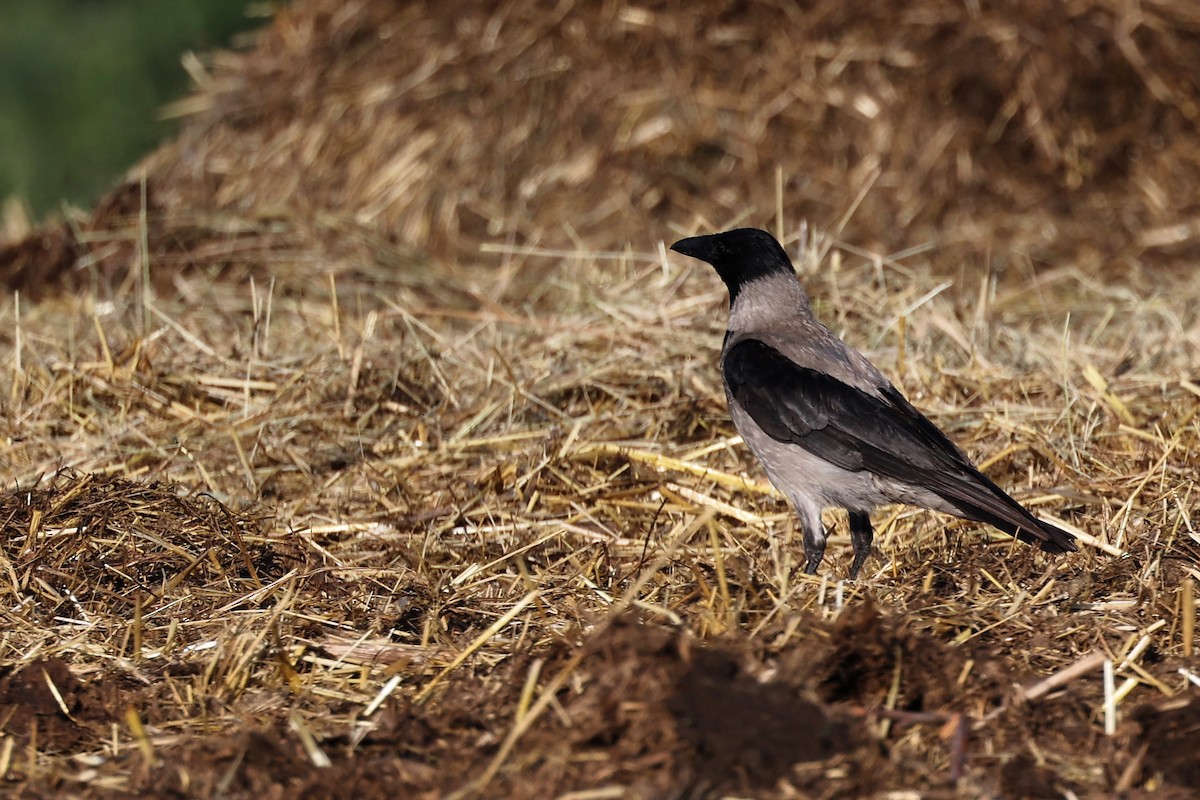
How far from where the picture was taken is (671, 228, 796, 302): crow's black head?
4965mm

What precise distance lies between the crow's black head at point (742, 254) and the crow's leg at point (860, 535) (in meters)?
0.91

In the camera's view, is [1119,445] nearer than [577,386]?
Yes

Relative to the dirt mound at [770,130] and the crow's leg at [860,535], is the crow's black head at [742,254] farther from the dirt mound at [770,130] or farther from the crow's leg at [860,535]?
the dirt mound at [770,130]

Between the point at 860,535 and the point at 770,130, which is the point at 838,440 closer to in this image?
the point at 860,535

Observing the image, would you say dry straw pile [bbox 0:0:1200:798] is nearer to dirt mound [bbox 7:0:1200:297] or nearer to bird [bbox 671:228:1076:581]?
dirt mound [bbox 7:0:1200:297]

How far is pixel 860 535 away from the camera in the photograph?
15.1ft

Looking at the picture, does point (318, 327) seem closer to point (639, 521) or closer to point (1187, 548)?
point (639, 521)

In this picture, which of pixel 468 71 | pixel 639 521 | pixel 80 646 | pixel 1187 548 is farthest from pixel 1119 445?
pixel 468 71

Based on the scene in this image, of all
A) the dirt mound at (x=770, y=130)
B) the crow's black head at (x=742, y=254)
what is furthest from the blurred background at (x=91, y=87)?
the crow's black head at (x=742, y=254)

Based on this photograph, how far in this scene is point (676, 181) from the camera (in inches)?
358

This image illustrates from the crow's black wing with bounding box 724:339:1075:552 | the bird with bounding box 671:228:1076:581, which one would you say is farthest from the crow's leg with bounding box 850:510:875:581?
the crow's black wing with bounding box 724:339:1075:552

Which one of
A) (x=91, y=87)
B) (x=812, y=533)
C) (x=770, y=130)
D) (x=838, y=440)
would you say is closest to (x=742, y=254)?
(x=838, y=440)

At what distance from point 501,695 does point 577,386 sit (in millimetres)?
2622

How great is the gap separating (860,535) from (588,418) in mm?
1334
